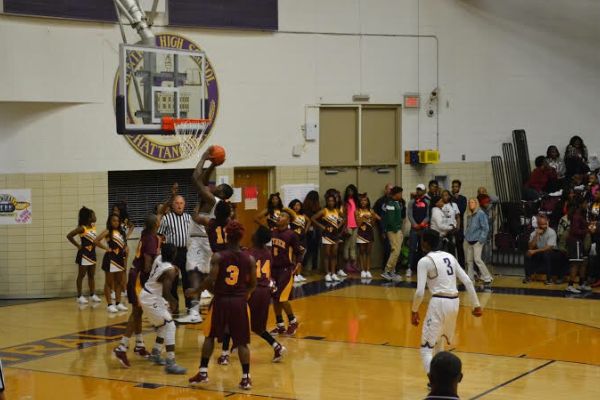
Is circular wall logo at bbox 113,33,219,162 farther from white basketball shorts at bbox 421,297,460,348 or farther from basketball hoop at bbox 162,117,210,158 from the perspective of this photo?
white basketball shorts at bbox 421,297,460,348

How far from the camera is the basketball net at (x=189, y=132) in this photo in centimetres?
1531

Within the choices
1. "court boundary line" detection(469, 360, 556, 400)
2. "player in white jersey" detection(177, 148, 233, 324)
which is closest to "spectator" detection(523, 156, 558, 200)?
"player in white jersey" detection(177, 148, 233, 324)

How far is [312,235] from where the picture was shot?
66.4 ft

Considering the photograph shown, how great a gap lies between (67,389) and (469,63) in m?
13.7

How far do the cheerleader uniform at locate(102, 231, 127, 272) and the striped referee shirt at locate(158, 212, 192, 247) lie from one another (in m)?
0.88

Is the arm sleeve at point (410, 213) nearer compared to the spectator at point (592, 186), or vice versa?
the spectator at point (592, 186)

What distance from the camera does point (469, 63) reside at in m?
21.6

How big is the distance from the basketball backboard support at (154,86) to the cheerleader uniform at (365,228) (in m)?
5.09

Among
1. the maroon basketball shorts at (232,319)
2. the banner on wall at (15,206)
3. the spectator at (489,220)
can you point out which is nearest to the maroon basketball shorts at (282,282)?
the maroon basketball shorts at (232,319)

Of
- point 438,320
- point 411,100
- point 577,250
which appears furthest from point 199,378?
point 411,100

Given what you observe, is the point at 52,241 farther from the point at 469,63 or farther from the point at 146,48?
the point at 469,63

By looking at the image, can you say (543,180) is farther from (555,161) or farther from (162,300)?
(162,300)

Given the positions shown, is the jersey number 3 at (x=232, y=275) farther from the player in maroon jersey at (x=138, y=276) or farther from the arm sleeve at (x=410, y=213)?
the arm sleeve at (x=410, y=213)

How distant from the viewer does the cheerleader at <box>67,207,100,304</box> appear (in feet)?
53.4
